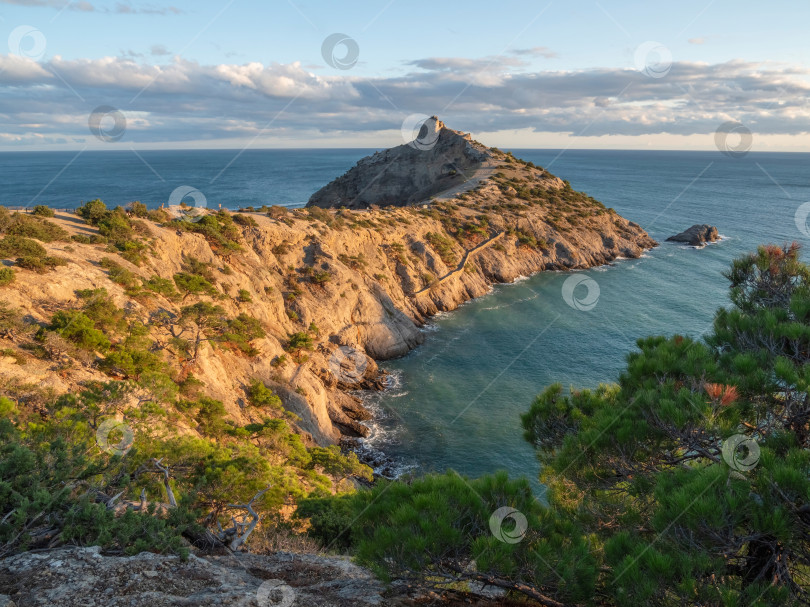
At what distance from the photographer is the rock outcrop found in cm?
9144

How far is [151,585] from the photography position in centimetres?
743

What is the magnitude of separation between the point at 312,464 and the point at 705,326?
4275 centimetres

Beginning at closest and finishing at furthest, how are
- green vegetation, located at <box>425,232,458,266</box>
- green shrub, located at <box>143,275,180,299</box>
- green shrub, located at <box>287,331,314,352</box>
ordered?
green shrub, located at <box>143,275,180,299</box> < green shrub, located at <box>287,331,314,352</box> < green vegetation, located at <box>425,232,458,266</box>

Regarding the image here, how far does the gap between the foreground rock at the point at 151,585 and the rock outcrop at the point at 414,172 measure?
8311 centimetres

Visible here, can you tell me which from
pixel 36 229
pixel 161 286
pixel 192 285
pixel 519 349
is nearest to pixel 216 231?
pixel 192 285

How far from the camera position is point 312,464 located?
72.6 ft

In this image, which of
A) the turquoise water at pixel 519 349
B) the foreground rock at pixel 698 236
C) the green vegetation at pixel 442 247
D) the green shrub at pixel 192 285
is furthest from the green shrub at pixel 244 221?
the foreground rock at pixel 698 236

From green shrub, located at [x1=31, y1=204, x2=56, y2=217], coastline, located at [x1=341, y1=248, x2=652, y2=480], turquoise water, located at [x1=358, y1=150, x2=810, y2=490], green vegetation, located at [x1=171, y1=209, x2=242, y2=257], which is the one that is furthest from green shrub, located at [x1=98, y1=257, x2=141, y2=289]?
turquoise water, located at [x1=358, y1=150, x2=810, y2=490]

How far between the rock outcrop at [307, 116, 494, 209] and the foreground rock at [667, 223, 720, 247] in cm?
3881

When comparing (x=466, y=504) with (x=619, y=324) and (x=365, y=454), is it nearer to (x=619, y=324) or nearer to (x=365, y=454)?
(x=365, y=454)

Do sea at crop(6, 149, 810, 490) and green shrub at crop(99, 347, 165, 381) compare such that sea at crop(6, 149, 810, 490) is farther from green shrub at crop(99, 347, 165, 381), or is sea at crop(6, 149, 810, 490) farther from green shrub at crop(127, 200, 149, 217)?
green shrub at crop(127, 200, 149, 217)

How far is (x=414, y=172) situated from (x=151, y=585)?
9268 centimetres

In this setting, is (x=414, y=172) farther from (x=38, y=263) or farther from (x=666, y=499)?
(x=666, y=499)

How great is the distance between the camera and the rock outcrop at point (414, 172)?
91.4 metres
